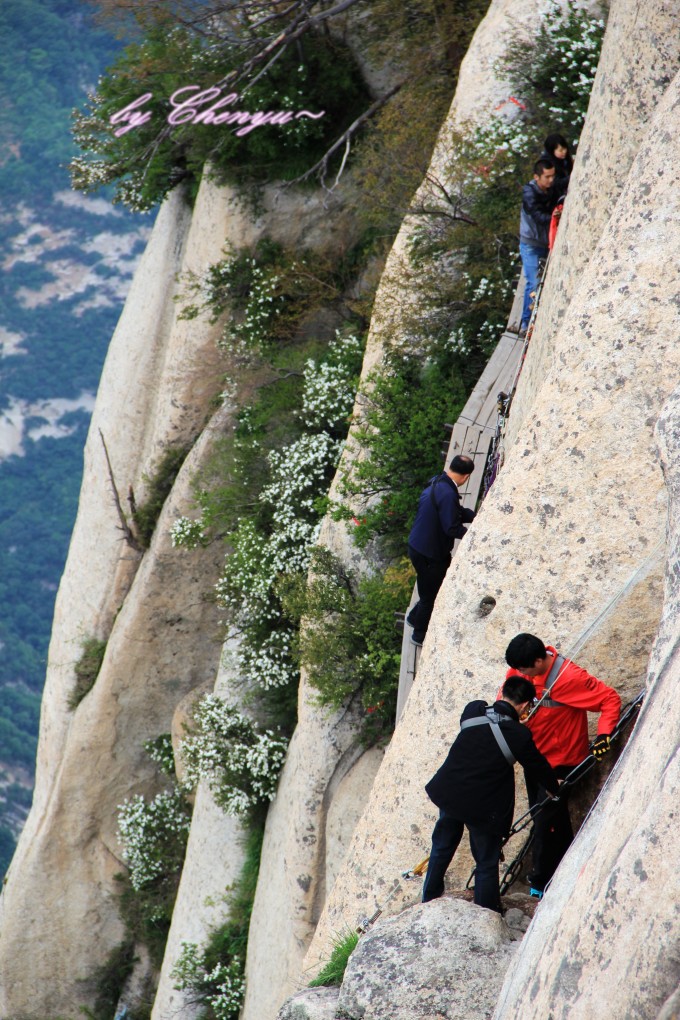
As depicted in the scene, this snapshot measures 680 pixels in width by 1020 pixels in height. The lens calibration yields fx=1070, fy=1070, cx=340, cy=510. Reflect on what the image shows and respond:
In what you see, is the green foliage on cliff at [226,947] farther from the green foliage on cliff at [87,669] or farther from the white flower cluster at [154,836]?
the green foliage on cliff at [87,669]

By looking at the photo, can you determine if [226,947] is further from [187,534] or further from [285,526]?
[285,526]

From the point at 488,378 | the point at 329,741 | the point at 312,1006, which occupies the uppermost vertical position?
the point at 488,378

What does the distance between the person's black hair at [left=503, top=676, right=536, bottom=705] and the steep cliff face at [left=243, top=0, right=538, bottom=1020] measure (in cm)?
603

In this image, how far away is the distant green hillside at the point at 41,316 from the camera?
5909cm

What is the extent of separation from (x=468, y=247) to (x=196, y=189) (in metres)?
8.33

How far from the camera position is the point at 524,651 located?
7.09m

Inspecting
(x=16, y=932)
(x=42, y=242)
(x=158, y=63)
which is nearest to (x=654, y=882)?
(x=158, y=63)

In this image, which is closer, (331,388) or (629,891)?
(629,891)

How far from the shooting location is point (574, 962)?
5.26 meters

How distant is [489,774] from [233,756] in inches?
345

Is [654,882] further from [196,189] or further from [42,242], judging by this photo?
[42,242]

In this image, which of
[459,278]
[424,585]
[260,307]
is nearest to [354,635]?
[424,585]

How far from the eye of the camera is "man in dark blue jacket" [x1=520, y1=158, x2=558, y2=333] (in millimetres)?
10742

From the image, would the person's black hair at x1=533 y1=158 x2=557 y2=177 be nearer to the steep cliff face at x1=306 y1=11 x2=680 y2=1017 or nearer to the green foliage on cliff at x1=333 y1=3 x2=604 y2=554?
the green foliage on cliff at x1=333 y1=3 x2=604 y2=554
